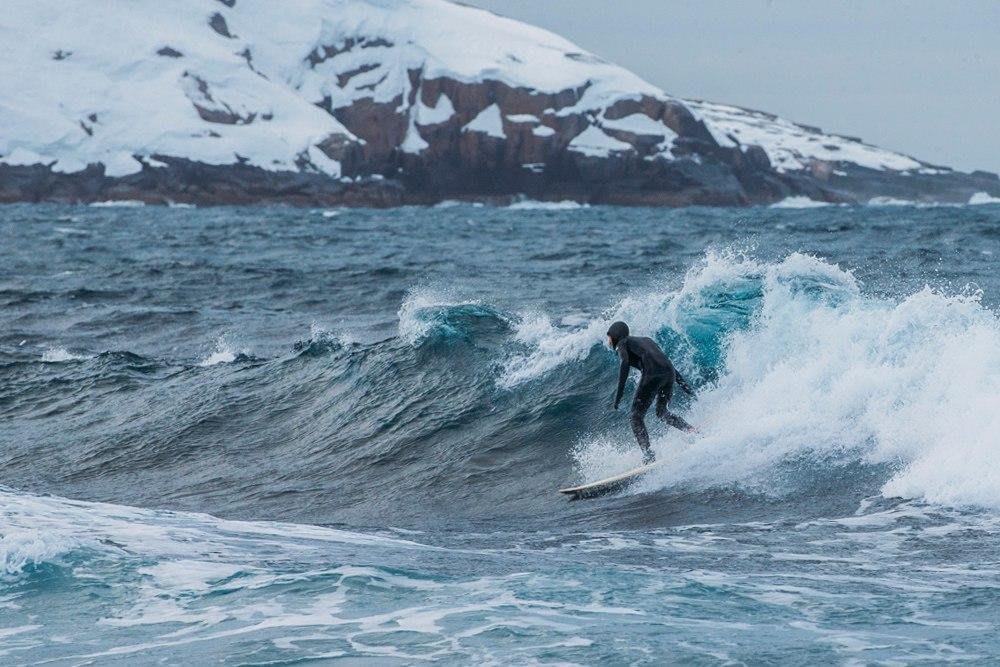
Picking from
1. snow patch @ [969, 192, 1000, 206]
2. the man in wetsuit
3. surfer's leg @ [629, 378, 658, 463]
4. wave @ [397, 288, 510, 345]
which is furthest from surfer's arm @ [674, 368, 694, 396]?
snow patch @ [969, 192, 1000, 206]

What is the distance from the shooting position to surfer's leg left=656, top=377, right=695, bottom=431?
1337 cm

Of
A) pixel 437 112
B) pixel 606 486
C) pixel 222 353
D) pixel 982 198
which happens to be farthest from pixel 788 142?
pixel 606 486

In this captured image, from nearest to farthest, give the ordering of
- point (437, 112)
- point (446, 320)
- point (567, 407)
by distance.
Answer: point (567, 407), point (446, 320), point (437, 112)

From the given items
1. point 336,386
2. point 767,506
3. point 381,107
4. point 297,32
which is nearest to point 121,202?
point 381,107

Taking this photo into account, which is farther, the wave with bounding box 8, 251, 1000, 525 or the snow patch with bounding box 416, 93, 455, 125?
the snow patch with bounding box 416, 93, 455, 125

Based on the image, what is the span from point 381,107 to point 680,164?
110ft

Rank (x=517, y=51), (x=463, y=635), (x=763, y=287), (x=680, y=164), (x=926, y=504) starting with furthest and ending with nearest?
(x=517, y=51) < (x=680, y=164) < (x=763, y=287) < (x=926, y=504) < (x=463, y=635)

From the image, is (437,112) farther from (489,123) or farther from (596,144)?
(596,144)

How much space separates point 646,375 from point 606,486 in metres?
1.43

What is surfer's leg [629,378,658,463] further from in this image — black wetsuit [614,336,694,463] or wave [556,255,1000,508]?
wave [556,255,1000,508]

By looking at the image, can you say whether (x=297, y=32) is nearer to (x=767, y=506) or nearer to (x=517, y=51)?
(x=517, y=51)

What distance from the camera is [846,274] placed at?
17.4 metres

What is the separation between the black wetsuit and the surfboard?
683 mm

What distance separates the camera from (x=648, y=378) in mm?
13430
